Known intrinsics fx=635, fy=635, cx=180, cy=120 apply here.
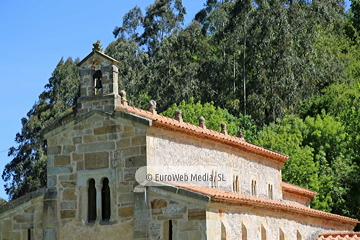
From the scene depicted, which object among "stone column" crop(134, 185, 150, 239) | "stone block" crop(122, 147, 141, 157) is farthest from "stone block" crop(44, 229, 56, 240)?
"stone block" crop(122, 147, 141, 157)

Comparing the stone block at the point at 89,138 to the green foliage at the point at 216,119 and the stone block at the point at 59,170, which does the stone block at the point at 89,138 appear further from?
the green foliage at the point at 216,119

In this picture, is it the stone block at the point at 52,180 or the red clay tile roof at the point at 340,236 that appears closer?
the stone block at the point at 52,180

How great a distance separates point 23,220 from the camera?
66.5ft

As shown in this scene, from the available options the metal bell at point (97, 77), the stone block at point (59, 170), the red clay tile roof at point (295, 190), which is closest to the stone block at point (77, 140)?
the stone block at point (59, 170)

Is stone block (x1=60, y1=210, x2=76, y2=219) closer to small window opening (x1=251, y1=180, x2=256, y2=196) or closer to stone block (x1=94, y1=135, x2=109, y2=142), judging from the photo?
stone block (x1=94, y1=135, x2=109, y2=142)

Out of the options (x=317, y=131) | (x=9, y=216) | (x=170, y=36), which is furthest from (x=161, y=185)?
(x=170, y=36)

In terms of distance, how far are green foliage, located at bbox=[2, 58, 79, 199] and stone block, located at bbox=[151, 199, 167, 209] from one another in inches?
1714

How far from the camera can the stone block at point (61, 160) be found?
2014cm

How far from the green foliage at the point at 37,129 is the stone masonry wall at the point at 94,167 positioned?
41.0 m

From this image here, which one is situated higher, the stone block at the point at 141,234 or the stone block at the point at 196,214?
the stone block at the point at 196,214

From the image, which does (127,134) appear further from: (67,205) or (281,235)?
(281,235)

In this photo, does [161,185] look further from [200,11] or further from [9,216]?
[200,11]

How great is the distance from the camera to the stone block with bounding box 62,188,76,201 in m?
19.8

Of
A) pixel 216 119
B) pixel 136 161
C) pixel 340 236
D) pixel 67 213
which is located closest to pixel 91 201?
pixel 67 213
